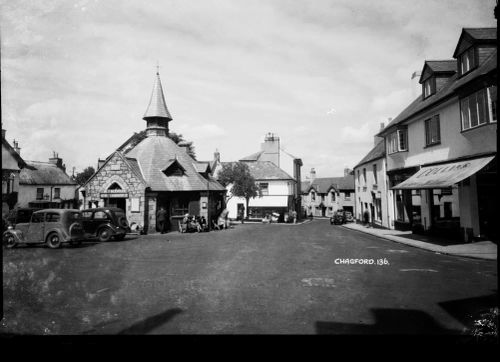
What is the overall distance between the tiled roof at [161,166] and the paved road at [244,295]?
10.4 m

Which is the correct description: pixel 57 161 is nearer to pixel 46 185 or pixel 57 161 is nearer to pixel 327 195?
pixel 46 185

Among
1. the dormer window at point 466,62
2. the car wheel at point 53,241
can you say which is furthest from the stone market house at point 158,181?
the dormer window at point 466,62

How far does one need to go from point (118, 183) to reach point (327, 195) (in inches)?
2225

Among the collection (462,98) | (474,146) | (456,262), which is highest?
(462,98)

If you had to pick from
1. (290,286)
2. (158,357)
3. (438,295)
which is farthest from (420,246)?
(158,357)

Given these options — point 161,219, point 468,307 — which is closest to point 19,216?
point 468,307

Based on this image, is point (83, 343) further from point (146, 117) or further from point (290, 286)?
point (146, 117)

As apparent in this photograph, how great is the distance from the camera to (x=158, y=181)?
59.0 ft

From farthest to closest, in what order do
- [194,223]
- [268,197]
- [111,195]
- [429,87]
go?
[268,197], [194,223], [429,87], [111,195]

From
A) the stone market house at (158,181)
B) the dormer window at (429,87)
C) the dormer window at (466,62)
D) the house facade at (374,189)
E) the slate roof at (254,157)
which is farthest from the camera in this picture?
the slate roof at (254,157)

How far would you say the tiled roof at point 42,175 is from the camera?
14.8ft

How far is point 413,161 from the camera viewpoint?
54.3 ft

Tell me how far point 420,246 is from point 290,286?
643 centimetres

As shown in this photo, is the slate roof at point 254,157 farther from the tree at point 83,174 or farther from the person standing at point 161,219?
the tree at point 83,174
